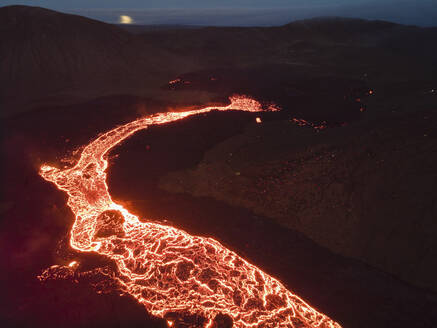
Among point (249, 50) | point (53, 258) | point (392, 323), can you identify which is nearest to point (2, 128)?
point (53, 258)

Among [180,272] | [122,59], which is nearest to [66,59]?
[122,59]

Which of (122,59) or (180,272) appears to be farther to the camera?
(122,59)

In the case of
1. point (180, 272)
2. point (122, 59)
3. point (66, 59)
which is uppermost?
point (122, 59)

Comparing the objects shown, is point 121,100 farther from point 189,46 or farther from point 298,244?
point 189,46

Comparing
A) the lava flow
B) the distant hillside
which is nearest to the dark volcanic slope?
the distant hillside

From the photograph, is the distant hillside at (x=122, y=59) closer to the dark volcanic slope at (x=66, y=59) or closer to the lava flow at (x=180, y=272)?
the dark volcanic slope at (x=66, y=59)

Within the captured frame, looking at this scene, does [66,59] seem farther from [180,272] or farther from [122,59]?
[180,272]

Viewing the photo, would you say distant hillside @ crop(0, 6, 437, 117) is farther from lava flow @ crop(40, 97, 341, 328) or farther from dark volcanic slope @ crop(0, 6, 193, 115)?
lava flow @ crop(40, 97, 341, 328)
